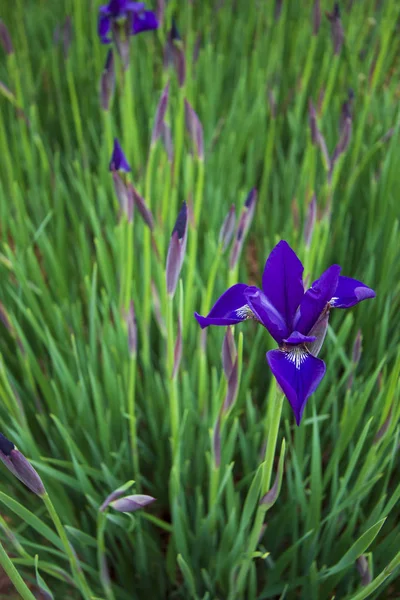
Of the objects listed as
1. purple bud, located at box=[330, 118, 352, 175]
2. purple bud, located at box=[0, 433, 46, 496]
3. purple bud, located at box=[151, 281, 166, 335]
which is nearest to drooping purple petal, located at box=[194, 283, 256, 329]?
purple bud, located at box=[0, 433, 46, 496]

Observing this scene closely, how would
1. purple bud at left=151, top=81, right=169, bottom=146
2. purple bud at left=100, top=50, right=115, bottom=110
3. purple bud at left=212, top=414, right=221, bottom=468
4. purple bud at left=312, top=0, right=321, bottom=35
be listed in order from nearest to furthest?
purple bud at left=212, top=414, right=221, bottom=468, purple bud at left=151, top=81, right=169, bottom=146, purple bud at left=100, top=50, right=115, bottom=110, purple bud at left=312, top=0, right=321, bottom=35

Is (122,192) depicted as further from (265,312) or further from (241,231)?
A: (265,312)

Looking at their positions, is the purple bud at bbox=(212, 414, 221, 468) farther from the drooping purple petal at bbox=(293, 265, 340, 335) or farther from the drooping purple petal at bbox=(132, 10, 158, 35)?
the drooping purple petal at bbox=(132, 10, 158, 35)

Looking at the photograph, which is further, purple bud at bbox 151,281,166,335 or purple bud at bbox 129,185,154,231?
purple bud at bbox 151,281,166,335

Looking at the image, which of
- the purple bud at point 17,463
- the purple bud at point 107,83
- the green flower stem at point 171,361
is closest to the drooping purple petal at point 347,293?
the green flower stem at point 171,361

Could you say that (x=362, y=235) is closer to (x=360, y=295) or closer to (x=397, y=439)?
(x=397, y=439)

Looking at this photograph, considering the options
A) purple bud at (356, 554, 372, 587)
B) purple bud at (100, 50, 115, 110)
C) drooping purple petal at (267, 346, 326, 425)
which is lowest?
purple bud at (356, 554, 372, 587)

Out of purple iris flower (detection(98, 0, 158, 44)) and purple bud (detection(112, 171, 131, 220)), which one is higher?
purple iris flower (detection(98, 0, 158, 44))
